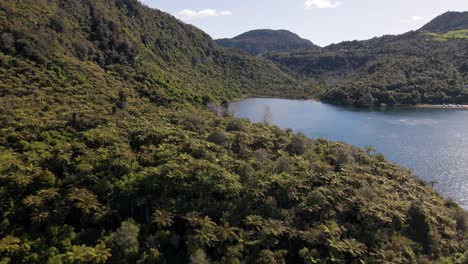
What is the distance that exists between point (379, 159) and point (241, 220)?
27512 millimetres

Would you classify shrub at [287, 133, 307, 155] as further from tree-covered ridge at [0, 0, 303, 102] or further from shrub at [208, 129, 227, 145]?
tree-covered ridge at [0, 0, 303, 102]

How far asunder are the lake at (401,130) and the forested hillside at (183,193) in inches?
677

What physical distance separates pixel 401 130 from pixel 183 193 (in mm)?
Answer: 74551

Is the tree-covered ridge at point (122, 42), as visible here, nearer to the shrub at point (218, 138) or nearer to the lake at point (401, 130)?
the lake at point (401, 130)

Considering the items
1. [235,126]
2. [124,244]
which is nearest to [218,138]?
[235,126]

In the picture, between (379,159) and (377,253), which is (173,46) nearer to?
(379,159)

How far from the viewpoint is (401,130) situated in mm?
94312

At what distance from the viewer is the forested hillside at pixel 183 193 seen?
29.9m

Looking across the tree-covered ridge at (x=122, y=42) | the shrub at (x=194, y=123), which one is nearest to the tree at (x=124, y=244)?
the shrub at (x=194, y=123)

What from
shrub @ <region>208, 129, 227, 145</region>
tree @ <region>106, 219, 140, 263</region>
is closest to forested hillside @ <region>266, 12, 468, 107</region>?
shrub @ <region>208, 129, 227, 145</region>

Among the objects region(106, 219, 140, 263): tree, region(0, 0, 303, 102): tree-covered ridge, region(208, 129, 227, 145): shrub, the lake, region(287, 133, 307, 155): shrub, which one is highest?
region(0, 0, 303, 102): tree-covered ridge

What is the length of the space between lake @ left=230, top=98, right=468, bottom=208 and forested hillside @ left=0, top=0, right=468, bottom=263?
1720cm

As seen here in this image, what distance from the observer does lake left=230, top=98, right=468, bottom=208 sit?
64144mm

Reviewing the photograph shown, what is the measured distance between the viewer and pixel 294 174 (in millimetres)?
39969
